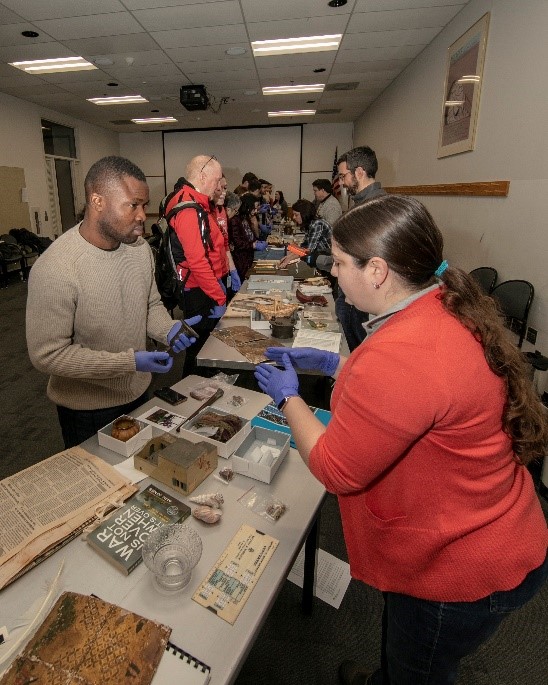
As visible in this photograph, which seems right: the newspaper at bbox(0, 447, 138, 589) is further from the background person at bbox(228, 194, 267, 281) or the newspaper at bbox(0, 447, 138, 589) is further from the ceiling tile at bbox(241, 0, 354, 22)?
the ceiling tile at bbox(241, 0, 354, 22)

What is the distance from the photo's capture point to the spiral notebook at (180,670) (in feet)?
2.21

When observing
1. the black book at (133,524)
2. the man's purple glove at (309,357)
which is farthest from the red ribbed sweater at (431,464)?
the man's purple glove at (309,357)

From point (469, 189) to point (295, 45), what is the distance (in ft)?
9.51

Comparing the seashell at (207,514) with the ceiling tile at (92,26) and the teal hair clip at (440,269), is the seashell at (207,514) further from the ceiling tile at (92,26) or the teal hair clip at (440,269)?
the ceiling tile at (92,26)

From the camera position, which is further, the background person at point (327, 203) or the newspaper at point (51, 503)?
the background person at point (327, 203)

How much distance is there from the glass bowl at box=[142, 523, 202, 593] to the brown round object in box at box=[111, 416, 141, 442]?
394 mm

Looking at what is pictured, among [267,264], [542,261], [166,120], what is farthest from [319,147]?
[542,261]

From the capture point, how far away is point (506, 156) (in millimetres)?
2947

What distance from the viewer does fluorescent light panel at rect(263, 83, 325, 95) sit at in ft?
21.5

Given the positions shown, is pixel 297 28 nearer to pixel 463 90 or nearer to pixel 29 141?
pixel 463 90

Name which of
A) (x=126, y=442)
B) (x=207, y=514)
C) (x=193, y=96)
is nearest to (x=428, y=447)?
(x=207, y=514)

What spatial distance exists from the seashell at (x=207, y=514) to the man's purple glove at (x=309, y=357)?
0.58m

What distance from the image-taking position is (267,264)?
4172 millimetres

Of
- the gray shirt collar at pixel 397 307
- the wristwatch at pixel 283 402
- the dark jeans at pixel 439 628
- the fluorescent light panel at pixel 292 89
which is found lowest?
the dark jeans at pixel 439 628
